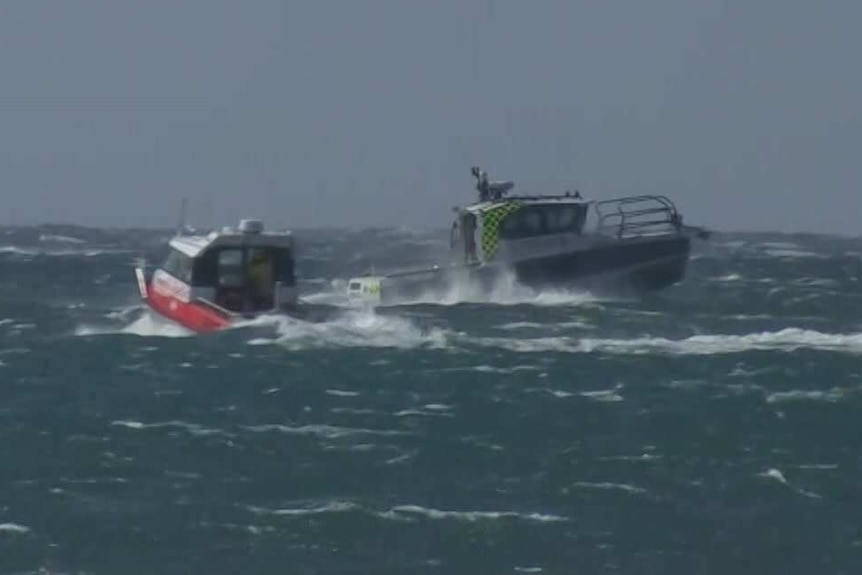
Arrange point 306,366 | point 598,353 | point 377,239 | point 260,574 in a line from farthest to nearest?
point 377,239, point 598,353, point 306,366, point 260,574

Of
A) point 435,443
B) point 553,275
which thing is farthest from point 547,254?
point 435,443

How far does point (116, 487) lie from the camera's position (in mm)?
35844

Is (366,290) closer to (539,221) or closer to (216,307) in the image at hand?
(539,221)

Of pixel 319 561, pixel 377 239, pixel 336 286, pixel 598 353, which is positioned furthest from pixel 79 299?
pixel 377 239

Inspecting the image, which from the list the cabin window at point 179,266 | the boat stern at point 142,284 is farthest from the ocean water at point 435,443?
the cabin window at point 179,266

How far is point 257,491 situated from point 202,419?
667 centimetres

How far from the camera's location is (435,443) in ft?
129

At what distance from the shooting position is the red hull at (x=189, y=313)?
55.9 meters

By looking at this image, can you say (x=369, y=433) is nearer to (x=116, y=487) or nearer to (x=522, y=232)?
(x=116, y=487)

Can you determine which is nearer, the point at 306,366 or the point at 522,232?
the point at 306,366

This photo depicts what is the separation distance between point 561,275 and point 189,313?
15.1 metres

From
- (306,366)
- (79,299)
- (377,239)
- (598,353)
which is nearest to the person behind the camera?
(306,366)

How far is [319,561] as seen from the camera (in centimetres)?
3164

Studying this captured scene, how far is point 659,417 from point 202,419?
298 inches
